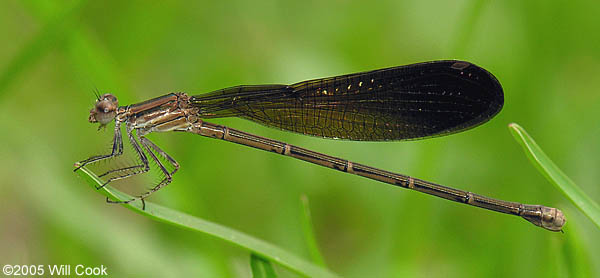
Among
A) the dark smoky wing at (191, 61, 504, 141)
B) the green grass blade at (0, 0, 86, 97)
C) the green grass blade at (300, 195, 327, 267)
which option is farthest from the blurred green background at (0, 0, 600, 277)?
the green grass blade at (300, 195, 327, 267)

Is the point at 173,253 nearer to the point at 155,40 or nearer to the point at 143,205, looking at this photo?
the point at 143,205

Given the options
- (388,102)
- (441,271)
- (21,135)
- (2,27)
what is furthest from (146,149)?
(2,27)

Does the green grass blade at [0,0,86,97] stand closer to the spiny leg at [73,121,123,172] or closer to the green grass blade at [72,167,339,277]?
the spiny leg at [73,121,123,172]

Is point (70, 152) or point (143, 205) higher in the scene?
point (70, 152)

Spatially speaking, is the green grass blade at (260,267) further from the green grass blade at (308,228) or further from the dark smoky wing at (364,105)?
the dark smoky wing at (364,105)

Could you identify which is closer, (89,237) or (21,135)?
(89,237)

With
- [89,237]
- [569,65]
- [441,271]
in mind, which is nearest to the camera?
[89,237]

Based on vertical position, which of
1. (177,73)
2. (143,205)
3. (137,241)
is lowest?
(143,205)

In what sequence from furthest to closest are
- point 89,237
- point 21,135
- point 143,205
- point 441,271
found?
1. point 21,135
2. point 441,271
3. point 89,237
4. point 143,205
